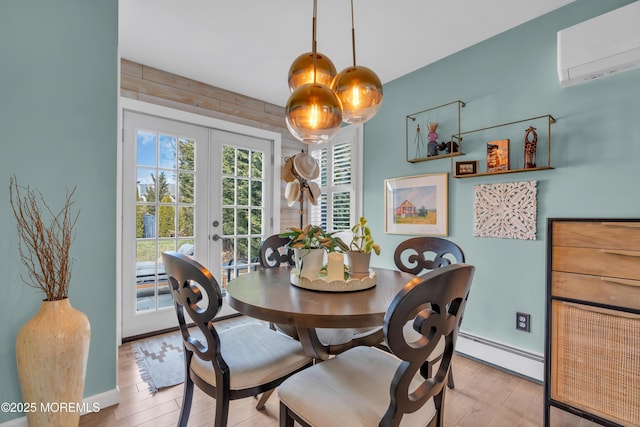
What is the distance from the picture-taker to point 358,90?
4.82 feet

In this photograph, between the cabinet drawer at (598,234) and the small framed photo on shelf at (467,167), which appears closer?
the cabinet drawer at (598,234)

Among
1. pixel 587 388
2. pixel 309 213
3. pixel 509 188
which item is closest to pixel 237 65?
pixel 309 213

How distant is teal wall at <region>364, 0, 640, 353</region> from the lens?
70.0 inches

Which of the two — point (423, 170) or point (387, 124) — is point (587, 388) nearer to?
point (423, 170)

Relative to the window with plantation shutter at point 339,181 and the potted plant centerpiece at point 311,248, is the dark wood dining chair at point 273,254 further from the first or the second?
the window with plantation shutter at point 339,181

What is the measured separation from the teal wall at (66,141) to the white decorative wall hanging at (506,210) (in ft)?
8.33

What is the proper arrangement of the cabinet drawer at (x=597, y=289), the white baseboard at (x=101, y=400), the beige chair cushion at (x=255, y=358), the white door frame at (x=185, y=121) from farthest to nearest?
the white door frame at (x=185, y=121) → the white baseboard at (x=101, y=400) → the cabinet drawer at (x=597, y=289) → the beige chair cushion at (x=255, y=358)

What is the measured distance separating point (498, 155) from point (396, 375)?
1.93m

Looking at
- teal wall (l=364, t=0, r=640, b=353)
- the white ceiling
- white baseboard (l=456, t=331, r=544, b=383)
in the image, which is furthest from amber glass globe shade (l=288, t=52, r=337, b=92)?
white baseboard (l=456, t=331, r=544, b=383)

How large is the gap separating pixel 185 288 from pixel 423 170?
89.3 inches

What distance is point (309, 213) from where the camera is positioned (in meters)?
3.95

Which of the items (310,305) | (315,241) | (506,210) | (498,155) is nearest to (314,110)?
(315,241)

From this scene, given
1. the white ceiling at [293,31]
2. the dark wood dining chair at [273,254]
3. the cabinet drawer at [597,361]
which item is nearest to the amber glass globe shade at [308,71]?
the white ceiling at [293,31]

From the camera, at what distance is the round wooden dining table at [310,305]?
1.02 m
